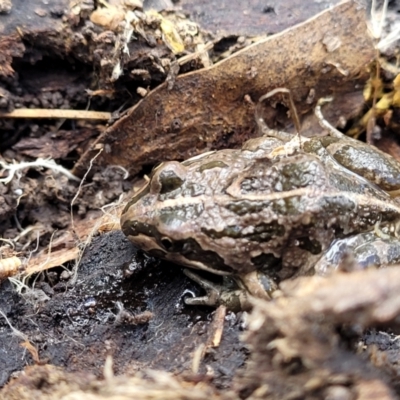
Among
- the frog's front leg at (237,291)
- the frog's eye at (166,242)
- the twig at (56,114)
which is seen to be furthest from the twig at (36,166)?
the frog's front leg at (237,291)

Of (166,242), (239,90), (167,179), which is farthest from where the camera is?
(239,90)

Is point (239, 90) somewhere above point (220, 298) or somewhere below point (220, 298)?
above

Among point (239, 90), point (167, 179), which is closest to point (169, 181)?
point (167, 179)

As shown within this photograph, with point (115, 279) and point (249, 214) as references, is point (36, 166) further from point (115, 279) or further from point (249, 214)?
point (249, 214)

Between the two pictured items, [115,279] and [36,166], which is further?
[36,166]

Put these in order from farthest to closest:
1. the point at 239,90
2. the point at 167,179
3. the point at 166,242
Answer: the point at 239,90 < the point at 167,179 < the point at 166,242

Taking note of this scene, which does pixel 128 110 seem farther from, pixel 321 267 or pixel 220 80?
pixel 321 267

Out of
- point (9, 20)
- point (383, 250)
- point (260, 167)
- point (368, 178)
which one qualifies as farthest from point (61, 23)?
point (383, 250)

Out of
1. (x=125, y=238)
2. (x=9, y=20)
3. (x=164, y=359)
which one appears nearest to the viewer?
(x=164, y=359)
